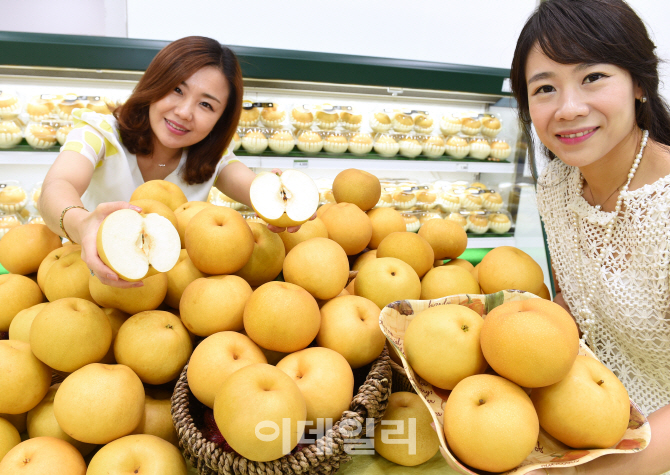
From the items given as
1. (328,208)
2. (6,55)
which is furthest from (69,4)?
(328,208)

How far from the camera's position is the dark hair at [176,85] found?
1.64 m

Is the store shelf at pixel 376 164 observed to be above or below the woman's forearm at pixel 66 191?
below

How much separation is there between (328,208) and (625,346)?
95 centimetres

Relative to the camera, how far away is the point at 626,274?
112 cm

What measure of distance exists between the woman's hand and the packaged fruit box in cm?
51

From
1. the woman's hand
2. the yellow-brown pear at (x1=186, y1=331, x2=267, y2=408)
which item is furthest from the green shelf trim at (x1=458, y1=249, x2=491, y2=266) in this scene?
the woman's hand

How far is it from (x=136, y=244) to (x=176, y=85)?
1.02m

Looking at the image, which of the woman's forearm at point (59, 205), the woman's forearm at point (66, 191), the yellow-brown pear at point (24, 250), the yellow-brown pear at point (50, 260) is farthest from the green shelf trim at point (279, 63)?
the yellow-brown pear at point (50, 260)

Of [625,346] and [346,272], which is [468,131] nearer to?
[625,346]

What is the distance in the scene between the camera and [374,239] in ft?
4.64

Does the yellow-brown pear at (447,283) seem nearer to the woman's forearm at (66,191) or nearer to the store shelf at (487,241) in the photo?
the woman's forearm at (66,191)

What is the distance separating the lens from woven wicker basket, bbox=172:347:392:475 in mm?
682

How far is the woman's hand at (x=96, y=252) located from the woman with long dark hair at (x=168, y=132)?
646mm

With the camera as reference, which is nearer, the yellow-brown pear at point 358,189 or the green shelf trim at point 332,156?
the yellow-brown pear at point 358,189
